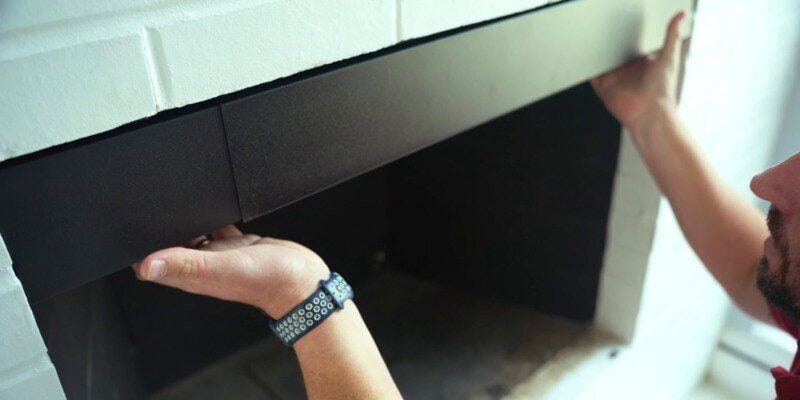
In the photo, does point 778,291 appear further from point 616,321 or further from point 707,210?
point 616,321

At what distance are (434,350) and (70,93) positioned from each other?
1013mm

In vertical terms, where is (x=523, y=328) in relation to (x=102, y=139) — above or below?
below

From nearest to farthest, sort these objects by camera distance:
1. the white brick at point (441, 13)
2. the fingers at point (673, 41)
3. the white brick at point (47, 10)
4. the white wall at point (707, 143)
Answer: the white brick at point (47, 10) → the white brick at point (441, 13) → the fingers at point (673, 41) → the white wall at point (707, 143)

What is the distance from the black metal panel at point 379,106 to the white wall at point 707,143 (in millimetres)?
431

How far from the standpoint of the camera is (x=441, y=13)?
0.68 metres

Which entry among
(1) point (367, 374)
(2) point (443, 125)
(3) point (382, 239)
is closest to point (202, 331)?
(3) point (382, 239)

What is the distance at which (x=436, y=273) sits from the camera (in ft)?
5.10

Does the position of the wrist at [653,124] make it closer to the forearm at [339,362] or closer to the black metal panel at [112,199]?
the forearm at [339,362]

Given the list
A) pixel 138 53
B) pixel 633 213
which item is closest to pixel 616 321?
pixel 633 213

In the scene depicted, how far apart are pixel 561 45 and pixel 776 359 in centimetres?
128

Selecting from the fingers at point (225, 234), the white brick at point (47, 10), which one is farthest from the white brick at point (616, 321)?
the white brick at point (47, 10)

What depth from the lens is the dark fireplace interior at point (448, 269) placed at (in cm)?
120

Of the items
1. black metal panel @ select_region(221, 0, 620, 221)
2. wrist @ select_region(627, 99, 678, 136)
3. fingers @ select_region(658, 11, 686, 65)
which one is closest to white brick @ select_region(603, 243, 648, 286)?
wrist @ select_region(627, 99, 678, 136)

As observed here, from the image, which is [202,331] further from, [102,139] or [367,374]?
[102,139]
